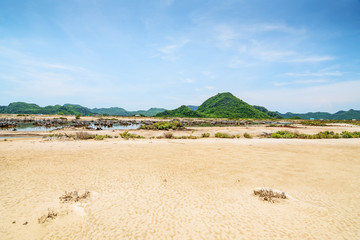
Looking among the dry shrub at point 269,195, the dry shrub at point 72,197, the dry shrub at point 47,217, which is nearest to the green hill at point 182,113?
the dry shrub at point 269,195

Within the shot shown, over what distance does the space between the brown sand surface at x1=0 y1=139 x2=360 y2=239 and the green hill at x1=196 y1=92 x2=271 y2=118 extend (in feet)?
330

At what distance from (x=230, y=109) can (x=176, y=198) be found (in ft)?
399

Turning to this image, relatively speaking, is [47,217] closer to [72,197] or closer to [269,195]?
[72,197]

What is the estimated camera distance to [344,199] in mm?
7926

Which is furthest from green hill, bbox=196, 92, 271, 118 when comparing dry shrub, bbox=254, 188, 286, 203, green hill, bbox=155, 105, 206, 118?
dry shrub, bbox=254, 188, 286, 203

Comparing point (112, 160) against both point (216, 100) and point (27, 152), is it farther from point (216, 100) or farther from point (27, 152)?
point (216, 100)

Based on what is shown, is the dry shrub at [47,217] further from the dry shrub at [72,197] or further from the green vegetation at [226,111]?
the green vegetation at [226,111]

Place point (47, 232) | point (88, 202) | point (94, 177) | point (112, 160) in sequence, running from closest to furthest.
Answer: point (47, 232) < point (88, 202) < point (94, 177) < point (112, 160)

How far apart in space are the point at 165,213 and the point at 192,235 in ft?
5.12

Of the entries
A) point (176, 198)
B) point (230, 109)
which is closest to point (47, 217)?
point (176, 198)

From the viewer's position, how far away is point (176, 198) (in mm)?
7996

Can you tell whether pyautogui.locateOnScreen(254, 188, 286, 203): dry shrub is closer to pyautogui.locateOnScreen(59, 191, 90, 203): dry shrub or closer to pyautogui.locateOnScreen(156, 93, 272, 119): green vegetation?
pyautogui.locateOnScreen(59, 191, 90, 203): dry shrub

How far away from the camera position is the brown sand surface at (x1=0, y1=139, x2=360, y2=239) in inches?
222

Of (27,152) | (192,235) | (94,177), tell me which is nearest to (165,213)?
(192,235)
